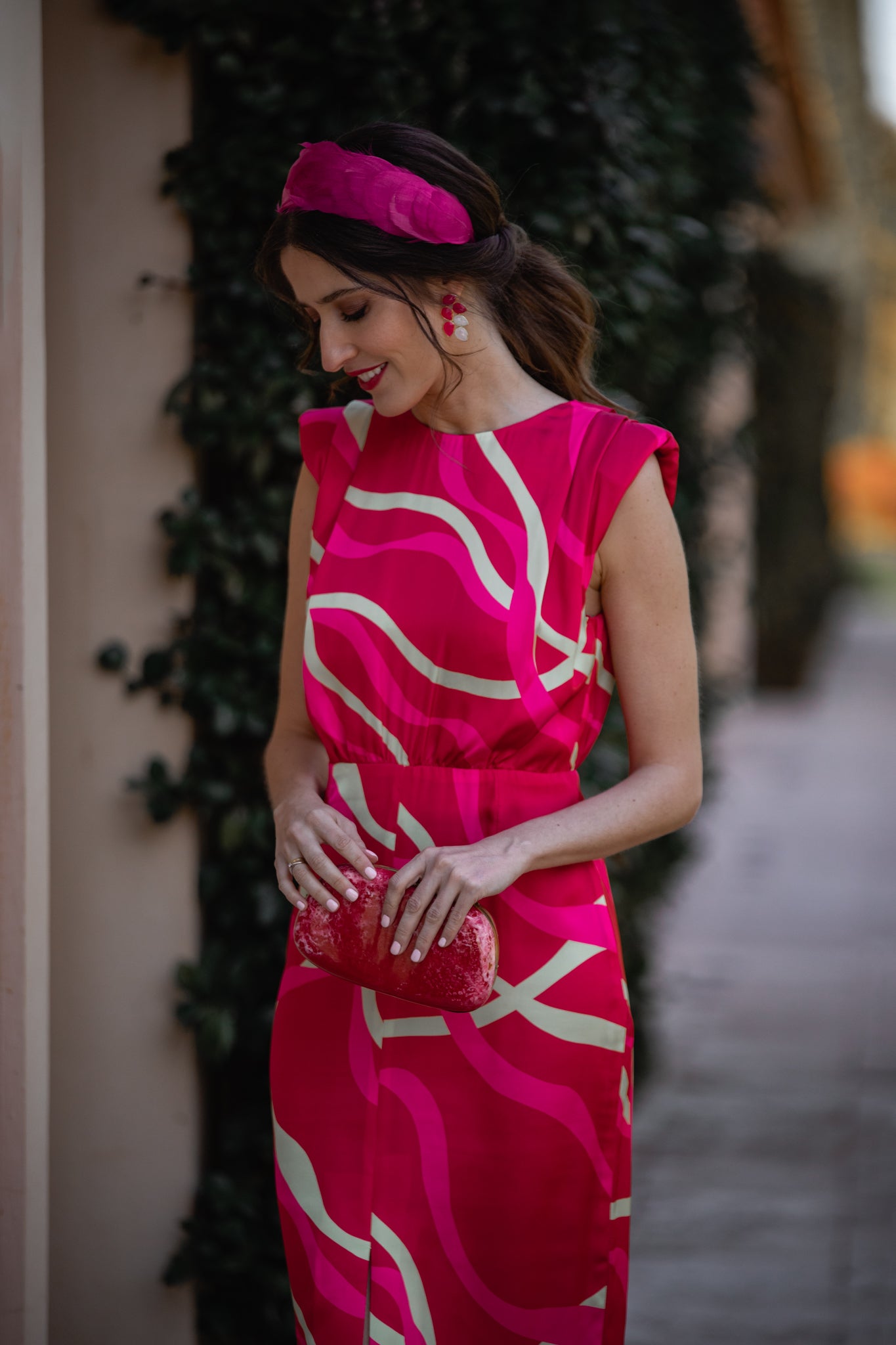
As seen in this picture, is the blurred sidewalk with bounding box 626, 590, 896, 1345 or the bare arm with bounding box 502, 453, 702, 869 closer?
the bare arm with bounding box 502, 453, 702, 869

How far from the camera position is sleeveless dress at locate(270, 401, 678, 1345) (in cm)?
161

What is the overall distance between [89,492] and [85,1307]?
4.88 ft

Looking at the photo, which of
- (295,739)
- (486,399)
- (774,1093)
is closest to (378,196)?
(486,399)

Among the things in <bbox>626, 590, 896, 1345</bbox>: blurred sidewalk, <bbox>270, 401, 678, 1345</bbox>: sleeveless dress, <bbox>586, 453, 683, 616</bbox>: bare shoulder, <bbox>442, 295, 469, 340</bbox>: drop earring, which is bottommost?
<bbox>626, 590, 896, 1345</bbox>: blurred sidewalk

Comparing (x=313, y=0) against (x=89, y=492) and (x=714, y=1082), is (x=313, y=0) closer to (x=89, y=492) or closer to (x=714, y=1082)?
(x=89, y=492)

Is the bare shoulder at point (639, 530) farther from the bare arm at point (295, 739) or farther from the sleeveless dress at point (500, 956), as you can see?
the bare arm at point (295, 739)

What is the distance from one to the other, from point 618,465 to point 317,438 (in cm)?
46

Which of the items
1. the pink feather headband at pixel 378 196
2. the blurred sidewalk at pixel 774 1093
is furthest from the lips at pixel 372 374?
the blurred sidewalk at pixel 774 1093

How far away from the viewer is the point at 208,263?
2393mm

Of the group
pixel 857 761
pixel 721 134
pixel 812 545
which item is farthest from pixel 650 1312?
pixel 812 545

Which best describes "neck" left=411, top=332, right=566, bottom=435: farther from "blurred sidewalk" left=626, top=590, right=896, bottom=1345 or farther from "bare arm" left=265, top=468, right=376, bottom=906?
→ "blurred sidewalk" left=626, top=590, right=896, bottom=1345

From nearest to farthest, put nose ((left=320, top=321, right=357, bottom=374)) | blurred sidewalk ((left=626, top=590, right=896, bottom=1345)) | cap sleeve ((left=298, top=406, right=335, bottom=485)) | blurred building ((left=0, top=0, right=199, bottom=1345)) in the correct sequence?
1. nose ((left=320, top=321, right=357, bottom=374))
2. cap sleeve ((left=298, top=406, right=335, bottom=485))
3. blurred building ((left=0, top=0, right=199, bottom=1345))
4. blurred sidewalk ((left=626, top=590, right=896, bottom=1345))

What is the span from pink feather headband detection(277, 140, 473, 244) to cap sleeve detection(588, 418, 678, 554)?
0.99ft

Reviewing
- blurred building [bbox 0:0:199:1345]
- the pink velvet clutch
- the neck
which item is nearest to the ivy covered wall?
blurred building [bbox 0:0:199:1345]
